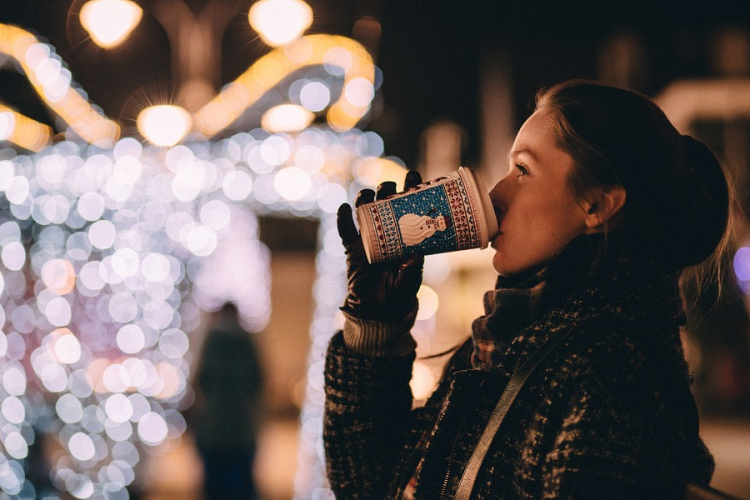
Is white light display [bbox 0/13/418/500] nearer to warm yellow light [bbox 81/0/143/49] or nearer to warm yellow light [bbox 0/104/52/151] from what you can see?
warm yellow light [bbox 0/104/52/151]

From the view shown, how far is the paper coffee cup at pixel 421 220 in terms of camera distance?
1.24m

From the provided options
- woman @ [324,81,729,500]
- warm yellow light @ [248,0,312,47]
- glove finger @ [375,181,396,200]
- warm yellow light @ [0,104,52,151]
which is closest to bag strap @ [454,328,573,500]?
woman @ [324,81,729,500]

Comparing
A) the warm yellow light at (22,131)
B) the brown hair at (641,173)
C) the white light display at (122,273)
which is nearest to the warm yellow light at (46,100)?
the warm yellow light at (22,131)

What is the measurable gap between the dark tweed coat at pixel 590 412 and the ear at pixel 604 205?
12cm

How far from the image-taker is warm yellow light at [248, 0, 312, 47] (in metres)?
3.88

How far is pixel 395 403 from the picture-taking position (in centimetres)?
137

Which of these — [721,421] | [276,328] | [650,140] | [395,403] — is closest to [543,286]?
[650,140]

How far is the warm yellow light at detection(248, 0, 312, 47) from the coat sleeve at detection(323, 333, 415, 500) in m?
3.05

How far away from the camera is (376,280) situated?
4.31ft

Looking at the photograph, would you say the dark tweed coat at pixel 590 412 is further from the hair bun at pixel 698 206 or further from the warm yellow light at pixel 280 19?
the warm yellow light at pixel 280 19

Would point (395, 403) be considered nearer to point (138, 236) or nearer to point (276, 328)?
point (138, 236)

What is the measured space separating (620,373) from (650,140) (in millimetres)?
450

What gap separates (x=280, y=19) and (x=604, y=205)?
3.23 meters

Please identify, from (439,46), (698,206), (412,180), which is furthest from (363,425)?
(439,46)
